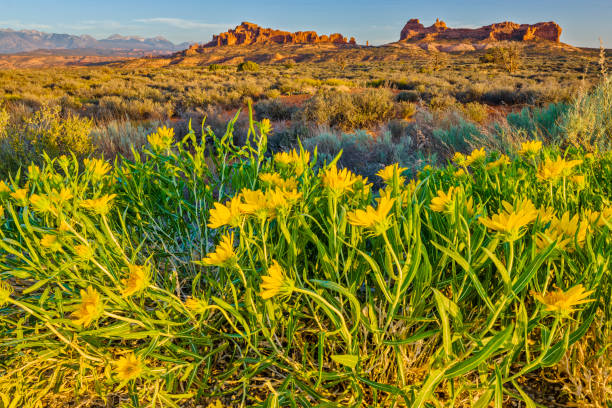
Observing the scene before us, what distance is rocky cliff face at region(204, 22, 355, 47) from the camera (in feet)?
326

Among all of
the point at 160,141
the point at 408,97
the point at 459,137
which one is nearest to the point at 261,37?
the point at 408,97

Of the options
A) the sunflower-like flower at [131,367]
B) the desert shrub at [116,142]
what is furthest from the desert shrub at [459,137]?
the sunflower-like flower at [131,367]

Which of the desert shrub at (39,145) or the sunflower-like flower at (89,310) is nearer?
the sunflower-like flower at (89,310)

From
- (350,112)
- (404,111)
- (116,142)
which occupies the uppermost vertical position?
(404,111)

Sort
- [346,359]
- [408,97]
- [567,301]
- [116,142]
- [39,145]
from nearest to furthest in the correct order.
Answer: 1. [567,301]
2. [346,359]
3. [39,145]
4. [116,142]
5. [408,97]

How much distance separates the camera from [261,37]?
101875mm

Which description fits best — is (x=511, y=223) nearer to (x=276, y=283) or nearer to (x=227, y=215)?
(x=276, y=283)

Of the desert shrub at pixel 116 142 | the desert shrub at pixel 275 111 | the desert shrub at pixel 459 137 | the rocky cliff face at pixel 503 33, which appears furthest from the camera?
the rocky cliff face at pixel 503 33

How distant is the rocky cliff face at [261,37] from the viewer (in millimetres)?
99438

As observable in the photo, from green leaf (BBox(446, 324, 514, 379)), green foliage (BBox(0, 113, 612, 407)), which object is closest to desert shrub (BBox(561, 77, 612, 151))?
green foliage (BBox(0, 113, 612, 407))

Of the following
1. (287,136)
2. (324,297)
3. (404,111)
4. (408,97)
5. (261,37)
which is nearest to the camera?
(324,297)

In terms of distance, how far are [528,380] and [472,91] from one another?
11722mm

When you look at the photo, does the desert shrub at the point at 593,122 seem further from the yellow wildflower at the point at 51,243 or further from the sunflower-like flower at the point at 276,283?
the yellow wildflower at the point at 51,243

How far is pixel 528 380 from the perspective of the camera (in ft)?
3.40
